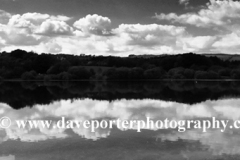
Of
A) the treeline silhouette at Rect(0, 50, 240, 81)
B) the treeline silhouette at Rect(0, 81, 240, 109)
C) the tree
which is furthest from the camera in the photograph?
the treeline silhouette at Rect(0, 50, 240, 81)

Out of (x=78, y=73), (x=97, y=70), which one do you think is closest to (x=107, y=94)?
(x=78, y=73)

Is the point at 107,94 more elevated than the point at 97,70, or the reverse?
the point at 97,70

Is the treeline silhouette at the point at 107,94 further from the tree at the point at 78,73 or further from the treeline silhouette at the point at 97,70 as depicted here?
the treeline silhouette at the point at 97,70

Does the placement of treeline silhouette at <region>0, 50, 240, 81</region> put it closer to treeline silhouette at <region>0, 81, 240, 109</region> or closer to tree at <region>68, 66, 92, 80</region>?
tree at <region>68, 66, 92, 80</region>

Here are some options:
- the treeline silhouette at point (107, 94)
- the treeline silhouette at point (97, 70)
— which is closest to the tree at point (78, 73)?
the treeline silhouette at point (97, 70)

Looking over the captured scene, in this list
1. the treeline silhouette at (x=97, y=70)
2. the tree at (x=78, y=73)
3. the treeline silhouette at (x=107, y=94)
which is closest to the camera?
the treeline silhouette at (x=107, y=94)

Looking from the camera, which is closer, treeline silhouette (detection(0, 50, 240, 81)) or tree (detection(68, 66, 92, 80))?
tree (detection(68, 66, 92, 80))

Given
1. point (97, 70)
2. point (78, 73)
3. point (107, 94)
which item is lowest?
point (107, 94)

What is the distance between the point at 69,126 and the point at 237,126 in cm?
981

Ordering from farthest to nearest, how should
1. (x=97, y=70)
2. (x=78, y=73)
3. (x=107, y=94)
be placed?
(x=97, y=70) → (x=78, y=73) → (x=107, y=94)

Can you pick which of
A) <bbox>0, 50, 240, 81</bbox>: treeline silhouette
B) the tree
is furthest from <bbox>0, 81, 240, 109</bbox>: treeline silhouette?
<bbox>0, 50, 240, 81</bbox>: treeline silhouette

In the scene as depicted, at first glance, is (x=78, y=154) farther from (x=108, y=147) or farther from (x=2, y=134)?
(x=2, y=134)

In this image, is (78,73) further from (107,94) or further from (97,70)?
(107,94)

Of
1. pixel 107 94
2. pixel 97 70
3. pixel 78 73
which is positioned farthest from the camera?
pixel 97 70
